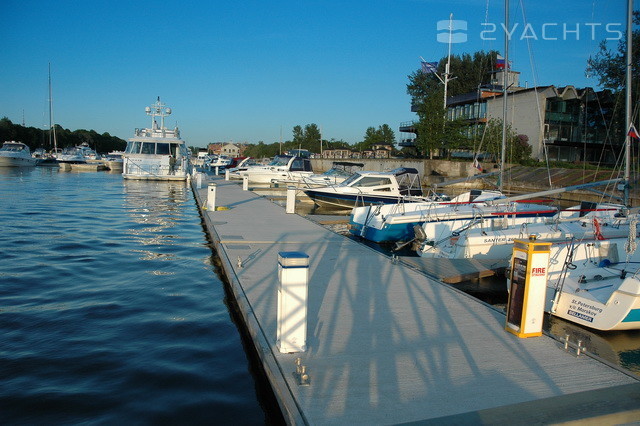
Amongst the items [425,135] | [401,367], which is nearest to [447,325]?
[401,367]

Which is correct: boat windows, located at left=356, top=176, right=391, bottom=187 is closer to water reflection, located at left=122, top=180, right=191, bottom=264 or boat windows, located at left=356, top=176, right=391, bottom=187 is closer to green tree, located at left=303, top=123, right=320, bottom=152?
water reflection, located at left=122, top=180, right=191, bottom=264

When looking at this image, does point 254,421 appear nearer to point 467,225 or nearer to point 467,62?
point 467,225

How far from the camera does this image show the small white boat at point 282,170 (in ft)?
117

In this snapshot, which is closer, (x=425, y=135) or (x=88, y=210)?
(x=88, y=210)

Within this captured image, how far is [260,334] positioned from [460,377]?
Result: 2.28 meters

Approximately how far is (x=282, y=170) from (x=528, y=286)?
3193 centimetres

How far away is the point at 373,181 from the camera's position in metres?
22.5

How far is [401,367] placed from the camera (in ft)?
16.7

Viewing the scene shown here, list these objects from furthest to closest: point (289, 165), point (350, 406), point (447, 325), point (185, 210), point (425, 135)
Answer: point (425, 135) < point (289, 165) < point (185, 210) < point (447, 325) < point (350, 406)

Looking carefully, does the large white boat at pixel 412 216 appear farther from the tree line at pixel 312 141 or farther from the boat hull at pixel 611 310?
the tree line at pixel 312 141

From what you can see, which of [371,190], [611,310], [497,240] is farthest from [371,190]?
[611,310]

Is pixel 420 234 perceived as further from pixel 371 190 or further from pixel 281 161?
pixel 281 161

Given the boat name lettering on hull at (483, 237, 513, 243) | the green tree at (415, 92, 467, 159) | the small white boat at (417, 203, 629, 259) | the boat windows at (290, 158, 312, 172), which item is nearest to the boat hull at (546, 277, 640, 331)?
the small white boat at (417, 203, 629, 259)

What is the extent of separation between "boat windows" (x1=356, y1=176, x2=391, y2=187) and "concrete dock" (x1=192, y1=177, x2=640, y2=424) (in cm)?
1341
